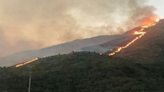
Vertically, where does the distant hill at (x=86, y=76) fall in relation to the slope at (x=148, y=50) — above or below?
below

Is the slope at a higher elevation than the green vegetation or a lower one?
higher

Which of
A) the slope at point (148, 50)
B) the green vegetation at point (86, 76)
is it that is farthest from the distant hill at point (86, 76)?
the slope at point (148, 50)

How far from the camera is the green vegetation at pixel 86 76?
3306 centimetres

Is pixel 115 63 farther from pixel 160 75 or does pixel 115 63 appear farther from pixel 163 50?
pixel 163 50

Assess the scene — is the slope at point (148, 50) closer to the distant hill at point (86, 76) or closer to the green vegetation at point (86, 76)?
the distant hill at point (86, 76)

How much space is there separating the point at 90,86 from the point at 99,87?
59.6 inches

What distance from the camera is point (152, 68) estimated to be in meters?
47.2

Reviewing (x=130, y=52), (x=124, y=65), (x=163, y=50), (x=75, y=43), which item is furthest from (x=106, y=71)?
(x=75, y=43)

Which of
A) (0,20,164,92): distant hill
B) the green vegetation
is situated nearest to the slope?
(0,20,164,92): distant hill

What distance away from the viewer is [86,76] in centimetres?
3881

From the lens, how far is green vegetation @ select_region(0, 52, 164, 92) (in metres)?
33.1

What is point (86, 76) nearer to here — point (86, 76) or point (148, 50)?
point (86, 76)

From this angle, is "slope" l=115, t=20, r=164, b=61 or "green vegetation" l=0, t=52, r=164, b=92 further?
"slope" l=115, t=20, r=164, b=61

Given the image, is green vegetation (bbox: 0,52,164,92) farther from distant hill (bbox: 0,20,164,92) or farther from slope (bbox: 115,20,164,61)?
slope (bbox: 115,20,164,61)
